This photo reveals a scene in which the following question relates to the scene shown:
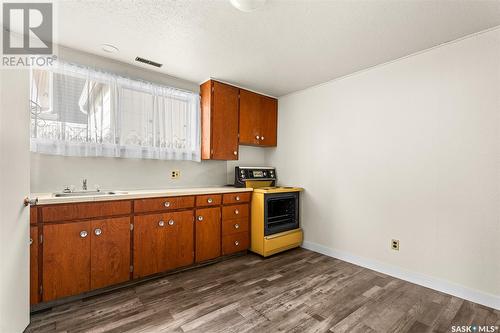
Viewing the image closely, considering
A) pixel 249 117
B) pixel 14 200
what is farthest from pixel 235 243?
pixel 14 200

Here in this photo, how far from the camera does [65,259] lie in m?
1.94

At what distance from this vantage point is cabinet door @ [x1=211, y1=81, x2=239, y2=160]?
3182mm

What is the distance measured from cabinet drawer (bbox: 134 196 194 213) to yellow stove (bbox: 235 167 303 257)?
95 centimetres

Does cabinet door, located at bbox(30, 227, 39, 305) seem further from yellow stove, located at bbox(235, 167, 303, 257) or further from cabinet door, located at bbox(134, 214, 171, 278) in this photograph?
yellow stove, located at bbox(235, 167, 303, 257)

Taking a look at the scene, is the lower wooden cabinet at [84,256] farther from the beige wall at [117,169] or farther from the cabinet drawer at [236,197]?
the cabinet drawer at [236,197]

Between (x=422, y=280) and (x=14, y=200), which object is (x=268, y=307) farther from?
(x=14, y=200)

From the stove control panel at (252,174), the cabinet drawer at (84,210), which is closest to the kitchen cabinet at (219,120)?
the stove control panel at (252,174)

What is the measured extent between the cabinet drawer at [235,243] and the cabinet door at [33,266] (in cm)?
177

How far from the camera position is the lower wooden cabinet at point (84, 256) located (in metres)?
1.88

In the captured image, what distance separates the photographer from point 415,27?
6.51 ft

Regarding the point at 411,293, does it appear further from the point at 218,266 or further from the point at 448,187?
the point at 218,266

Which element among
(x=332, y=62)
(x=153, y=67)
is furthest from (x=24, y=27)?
(x=332, y=62)

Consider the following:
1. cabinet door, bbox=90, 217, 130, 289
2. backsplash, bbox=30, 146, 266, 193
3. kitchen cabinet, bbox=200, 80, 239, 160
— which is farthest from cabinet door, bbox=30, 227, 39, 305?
kitchen cabinet, bbox=200, 80, 239, 160

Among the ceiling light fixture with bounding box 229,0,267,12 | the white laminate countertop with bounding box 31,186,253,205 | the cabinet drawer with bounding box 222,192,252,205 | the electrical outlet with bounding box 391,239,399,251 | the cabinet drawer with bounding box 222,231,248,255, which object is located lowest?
the cabinet drawer with bounding box 222,231,248,255
